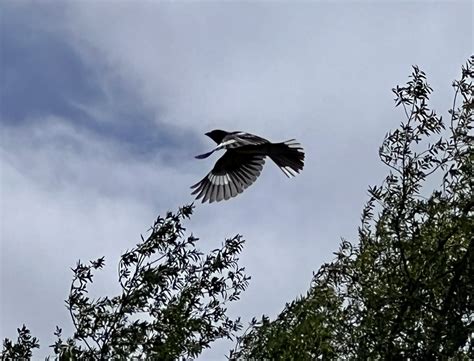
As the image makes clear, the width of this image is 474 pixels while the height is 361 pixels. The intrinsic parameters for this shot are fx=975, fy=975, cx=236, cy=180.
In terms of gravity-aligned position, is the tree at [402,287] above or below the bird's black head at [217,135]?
below

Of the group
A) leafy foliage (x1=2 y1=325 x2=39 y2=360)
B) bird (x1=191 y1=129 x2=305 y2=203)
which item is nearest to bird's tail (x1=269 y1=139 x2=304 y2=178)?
bird (x1=191 y1=129 x2=305 y2=203)

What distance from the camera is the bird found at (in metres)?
8.91

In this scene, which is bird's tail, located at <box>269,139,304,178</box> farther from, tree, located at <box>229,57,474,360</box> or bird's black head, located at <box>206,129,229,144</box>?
tree, located at <box>229,57,474,360</box>

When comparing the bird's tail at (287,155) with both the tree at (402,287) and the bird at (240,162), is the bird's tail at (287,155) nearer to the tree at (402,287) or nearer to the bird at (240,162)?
the bird at (240,162)

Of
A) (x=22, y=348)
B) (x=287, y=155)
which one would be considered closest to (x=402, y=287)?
(x=22, y=348)

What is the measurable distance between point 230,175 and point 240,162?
17 centimetres

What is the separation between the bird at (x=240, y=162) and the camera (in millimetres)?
8914

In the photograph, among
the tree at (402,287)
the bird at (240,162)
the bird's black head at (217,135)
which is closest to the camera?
the tree at (402,287)

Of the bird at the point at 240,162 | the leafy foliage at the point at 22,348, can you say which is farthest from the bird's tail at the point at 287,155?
the leafy foliage at the point at 22,348

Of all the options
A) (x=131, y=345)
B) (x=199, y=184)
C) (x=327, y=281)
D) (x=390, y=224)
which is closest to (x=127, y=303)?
(x=131, y=345)

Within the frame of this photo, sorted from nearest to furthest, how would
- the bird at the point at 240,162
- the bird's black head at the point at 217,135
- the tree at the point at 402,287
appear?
1. the tree at the point at 402,287
2. the bird at the point at 240,162
3. the bird's black head at the point at 217,135

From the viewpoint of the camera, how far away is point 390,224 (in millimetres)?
3928

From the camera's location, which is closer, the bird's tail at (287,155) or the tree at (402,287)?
the tree at (402,287)

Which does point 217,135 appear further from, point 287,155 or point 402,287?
point 402,287
